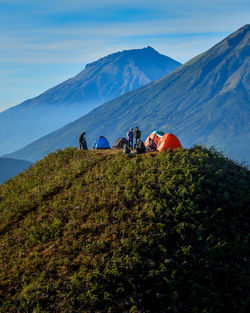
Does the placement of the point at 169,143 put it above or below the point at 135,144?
above

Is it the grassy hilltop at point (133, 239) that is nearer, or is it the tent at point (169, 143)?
the grassy hilltop at point (133, 239)

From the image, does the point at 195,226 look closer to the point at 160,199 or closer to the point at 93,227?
the point at 160,199

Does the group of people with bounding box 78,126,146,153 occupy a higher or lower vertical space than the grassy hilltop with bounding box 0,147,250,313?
higher

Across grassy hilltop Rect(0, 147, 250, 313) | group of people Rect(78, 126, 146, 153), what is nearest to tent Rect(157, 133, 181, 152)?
group of people Rect(78, 126, 146, 153)

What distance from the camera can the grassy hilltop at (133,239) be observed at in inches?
638

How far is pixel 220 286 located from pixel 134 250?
4722 mm

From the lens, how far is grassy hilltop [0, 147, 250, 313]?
1620 cm

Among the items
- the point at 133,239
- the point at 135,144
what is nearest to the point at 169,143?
the point at 135,144

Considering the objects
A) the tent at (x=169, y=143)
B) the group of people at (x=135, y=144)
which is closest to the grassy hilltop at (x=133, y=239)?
the tent at (x=169, y=143)

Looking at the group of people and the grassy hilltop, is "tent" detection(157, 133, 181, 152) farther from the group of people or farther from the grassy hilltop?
the grassy hilltop

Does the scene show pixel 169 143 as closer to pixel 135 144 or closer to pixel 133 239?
pixel 135 144

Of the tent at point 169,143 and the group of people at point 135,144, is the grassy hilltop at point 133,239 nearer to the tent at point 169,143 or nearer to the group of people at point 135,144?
the tent at point 169,143

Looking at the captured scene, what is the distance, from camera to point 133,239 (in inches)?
740

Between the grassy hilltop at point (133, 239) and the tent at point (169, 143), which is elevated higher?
the tent at point (169, 143)
